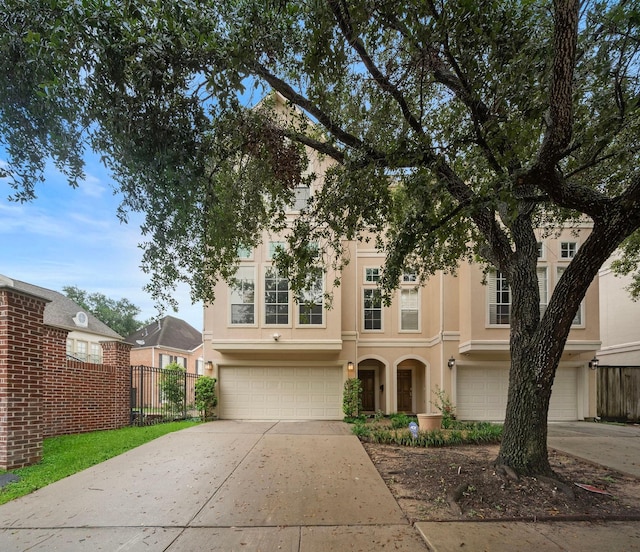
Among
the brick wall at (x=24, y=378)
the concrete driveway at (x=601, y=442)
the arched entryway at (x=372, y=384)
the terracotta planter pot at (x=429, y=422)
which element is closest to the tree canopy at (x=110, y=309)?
the arched entryway at (x=372, y=384)

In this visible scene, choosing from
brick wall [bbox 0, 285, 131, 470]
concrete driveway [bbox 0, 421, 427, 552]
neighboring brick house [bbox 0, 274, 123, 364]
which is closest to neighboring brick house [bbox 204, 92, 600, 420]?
brick wall [bbox 0, 285, 131, 470]

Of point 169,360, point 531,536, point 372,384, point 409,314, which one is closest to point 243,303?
point 409,314

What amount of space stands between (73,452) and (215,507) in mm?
4046

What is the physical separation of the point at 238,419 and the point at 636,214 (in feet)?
38.0

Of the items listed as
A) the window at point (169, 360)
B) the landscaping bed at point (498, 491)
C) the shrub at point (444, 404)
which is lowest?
the window at point (169, 360)

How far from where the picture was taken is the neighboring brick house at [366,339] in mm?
12375

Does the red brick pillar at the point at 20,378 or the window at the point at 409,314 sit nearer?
the red brick pillar at the point at 20,378

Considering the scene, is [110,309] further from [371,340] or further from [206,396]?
[371,340]

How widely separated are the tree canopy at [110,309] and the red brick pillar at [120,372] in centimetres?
2835

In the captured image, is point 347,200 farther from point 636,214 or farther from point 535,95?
point 636,214

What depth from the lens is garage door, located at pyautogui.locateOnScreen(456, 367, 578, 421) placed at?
13062mm

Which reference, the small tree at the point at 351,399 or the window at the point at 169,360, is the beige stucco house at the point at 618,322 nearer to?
the small tree at the point at 351,399

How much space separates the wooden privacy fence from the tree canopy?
113ft

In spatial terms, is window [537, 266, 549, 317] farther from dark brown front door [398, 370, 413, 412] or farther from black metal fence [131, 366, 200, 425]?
black metal fence [131, 366, 200, 425]
